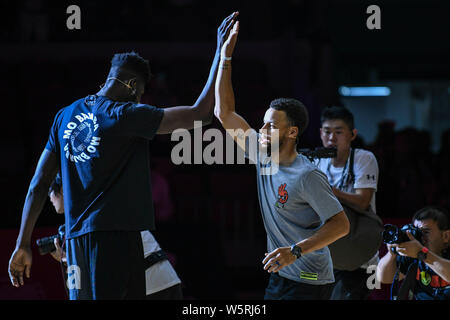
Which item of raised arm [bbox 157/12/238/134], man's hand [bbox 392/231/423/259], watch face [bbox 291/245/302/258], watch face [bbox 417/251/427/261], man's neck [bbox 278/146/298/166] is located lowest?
watch face [bbox 417/251/427/261]

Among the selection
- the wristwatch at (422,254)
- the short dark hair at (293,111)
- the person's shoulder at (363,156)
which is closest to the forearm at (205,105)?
the short dark hair at (293,111)

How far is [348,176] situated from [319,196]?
132 centimetres

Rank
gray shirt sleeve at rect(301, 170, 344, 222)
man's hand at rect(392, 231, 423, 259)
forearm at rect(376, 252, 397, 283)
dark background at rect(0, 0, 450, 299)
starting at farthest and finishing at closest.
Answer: dark background at rect(0, 0, 450, 299) < forearm at rect(376, 252, 397, 283) < man's hand at rect(392, 231, 423, 259) < gray shirt sleeve at rect(301, 170, 344, 222)

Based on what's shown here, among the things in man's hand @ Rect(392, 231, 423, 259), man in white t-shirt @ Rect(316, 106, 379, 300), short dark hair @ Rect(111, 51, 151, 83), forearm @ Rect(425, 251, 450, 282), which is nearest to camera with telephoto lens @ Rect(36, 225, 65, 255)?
short dark hair @ Rect(111, 51, 151, 83)

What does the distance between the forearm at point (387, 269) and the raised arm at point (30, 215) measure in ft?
7.10

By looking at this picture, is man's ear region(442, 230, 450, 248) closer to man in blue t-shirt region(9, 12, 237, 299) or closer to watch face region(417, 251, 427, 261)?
watch face region(417, 251, 427, 261)

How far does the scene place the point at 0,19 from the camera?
11.2m

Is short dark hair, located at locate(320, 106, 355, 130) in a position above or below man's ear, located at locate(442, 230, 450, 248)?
above

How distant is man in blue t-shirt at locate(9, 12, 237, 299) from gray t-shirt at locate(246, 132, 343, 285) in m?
0.55

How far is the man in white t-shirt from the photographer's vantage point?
4492mm

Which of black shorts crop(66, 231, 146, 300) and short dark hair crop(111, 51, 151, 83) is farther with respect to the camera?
short dark hair crop(111, 51, 151, 83)

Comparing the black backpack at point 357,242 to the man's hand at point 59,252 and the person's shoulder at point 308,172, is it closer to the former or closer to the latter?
the person's shoulder at point 308,172

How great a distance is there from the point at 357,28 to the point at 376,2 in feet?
4.18

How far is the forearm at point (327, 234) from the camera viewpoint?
328 centimetres
